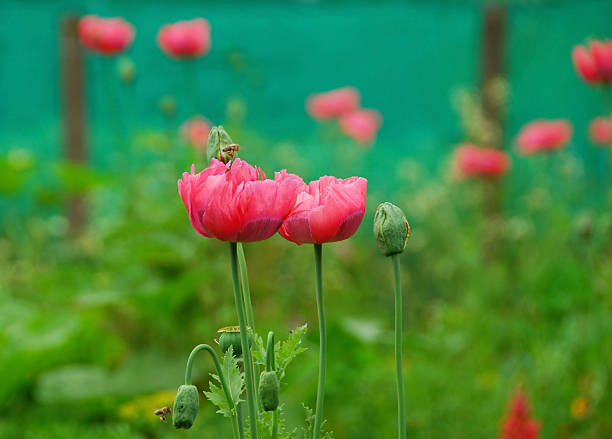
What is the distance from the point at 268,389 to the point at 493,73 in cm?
454

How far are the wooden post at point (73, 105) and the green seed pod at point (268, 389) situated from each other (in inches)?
175


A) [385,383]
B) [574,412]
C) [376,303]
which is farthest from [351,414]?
[376,303]

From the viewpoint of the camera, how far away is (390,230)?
62 centimetres

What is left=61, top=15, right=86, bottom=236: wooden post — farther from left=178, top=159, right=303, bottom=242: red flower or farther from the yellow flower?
left=178, top=159, right=303, bottom=242: red flower

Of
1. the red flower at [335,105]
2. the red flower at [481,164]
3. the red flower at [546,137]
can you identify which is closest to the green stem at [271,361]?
the red flower at [546,137]

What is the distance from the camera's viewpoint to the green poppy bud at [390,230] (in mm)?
624

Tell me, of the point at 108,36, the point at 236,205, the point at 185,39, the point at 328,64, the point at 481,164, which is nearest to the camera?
the point at 236,205

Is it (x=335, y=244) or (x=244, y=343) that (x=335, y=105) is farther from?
(x=244, y=343)

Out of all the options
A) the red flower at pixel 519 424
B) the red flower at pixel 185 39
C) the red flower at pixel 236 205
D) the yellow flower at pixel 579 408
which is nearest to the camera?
the red flower at pixel 236 205

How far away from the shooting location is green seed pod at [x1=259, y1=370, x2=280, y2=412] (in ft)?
1.91

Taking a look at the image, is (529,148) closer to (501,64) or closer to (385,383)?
(385,383)

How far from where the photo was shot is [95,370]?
1872 millimetres

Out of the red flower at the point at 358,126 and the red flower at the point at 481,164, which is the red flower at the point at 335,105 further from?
the red flower at the point at 481,164

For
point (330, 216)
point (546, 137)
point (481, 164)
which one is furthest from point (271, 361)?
point (481, 164)
